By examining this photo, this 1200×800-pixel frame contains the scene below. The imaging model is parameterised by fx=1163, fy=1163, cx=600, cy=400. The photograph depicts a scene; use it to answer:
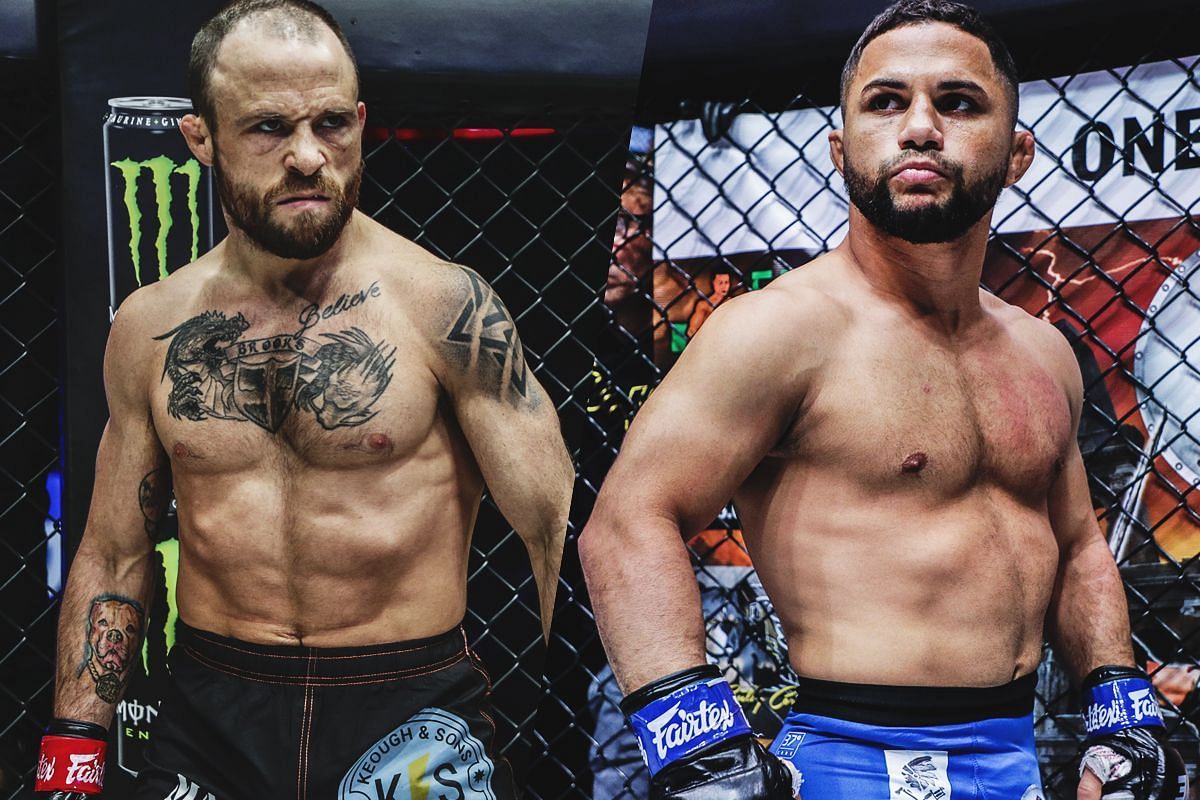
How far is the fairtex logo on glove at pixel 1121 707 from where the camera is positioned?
1646mm

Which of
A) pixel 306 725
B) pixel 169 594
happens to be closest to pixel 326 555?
pixel 306 725

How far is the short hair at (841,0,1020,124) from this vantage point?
5.43 feet

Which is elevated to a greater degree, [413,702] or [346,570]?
[346,570]

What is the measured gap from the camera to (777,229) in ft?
7.20

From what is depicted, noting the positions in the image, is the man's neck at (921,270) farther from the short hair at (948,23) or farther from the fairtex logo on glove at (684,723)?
the fairtex logo on glove at (684,723)

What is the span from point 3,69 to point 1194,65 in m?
2.09

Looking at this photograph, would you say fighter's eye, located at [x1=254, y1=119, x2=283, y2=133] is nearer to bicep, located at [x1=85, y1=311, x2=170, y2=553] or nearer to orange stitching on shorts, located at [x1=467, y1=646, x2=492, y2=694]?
bicep, located at [x1=85, y1=311, x2=170, y2=553]

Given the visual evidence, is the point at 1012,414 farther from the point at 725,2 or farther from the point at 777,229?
the point at 725,2

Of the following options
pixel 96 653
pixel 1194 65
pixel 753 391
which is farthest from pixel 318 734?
pixel 1194 65

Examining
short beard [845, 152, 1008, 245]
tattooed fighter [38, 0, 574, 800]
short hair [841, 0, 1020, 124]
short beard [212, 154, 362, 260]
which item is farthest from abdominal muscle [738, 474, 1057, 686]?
short beard [212, 154, 362, 260]

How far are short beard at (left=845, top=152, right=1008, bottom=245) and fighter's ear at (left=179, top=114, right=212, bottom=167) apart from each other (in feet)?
3.37

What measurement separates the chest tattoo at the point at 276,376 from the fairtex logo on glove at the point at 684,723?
708mm

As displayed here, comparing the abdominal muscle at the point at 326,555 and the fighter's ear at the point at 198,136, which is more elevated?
the fighter's ear at the point at 198,136

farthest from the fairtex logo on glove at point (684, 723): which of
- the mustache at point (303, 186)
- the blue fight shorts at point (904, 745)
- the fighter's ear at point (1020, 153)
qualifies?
the mustache at point (303, 186)
